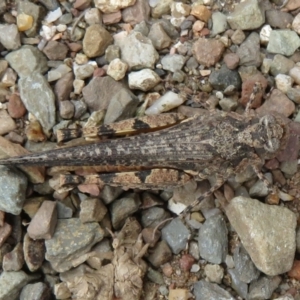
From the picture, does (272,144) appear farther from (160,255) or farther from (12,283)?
(12,283)

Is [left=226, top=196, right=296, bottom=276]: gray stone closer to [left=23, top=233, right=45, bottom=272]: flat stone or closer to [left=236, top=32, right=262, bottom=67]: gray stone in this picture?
[left=236, top=32, right=262, bottom=67]: gray stone

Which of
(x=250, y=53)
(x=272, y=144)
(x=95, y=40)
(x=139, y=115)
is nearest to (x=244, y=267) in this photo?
(x=272, y=144)

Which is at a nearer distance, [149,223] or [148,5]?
[149,223]

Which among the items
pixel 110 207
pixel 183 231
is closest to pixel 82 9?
pixel 110 207

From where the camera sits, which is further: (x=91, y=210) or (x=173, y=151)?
(x=91, y=210)

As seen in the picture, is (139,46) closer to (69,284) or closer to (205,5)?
(205,5)

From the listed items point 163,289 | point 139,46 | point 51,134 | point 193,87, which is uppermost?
point 139,46

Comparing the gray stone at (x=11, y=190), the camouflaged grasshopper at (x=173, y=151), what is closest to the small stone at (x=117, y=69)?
the camouflaged grasshopper at (x=173, y=151)
